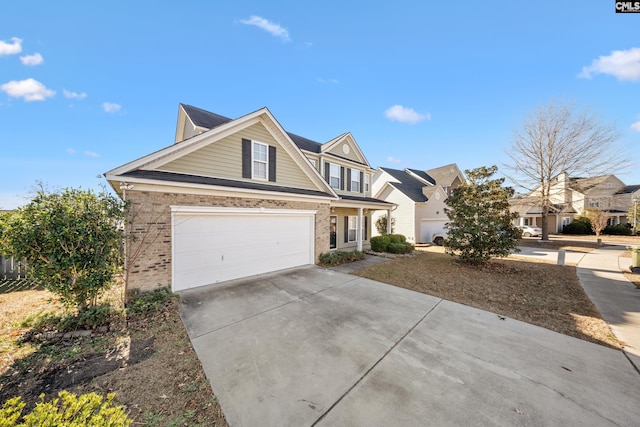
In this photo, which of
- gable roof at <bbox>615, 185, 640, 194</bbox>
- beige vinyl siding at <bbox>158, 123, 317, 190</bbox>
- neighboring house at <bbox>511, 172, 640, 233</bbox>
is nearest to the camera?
beige vinyl siding at <bbox>158, 123, 317, 190</bbox>

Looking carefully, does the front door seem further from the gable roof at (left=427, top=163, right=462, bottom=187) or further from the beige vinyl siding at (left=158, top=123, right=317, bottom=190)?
the gable roof at (left=427, top=163, right=462, bottom=187)

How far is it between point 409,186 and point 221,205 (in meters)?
18.3

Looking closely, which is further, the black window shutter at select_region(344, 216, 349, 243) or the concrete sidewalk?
the black window shutter at select_region(344, 216, 349, 243)

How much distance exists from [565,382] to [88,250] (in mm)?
8714

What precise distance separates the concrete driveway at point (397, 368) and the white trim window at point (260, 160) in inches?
200

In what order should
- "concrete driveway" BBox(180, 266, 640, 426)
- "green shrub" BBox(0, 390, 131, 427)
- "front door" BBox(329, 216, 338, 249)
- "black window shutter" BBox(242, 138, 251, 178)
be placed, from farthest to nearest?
"front door" BBox(329, 216, 338, 249) → "black window shutter" BBox(242, 138, 251, 178) → "concrete driveway" BBox(180, 266, 640, 426) → "green shrub" BBox(0, 390, 131, 427)

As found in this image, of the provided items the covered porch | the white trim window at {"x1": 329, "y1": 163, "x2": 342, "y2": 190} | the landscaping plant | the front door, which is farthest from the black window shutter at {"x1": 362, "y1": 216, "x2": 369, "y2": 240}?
the landscaping plant

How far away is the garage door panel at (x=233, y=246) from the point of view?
21.8 feet

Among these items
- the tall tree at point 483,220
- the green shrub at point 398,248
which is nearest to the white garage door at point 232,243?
the green shrub at point 398,248

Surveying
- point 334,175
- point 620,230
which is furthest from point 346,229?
point 620,230

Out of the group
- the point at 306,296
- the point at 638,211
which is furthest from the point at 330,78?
the point at 638,211

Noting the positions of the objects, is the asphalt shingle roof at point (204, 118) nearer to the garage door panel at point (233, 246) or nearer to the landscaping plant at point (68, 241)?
the garage door panel at point (233, 246)

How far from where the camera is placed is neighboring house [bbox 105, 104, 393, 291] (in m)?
6.05

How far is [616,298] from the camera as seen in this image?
6.78 metres
